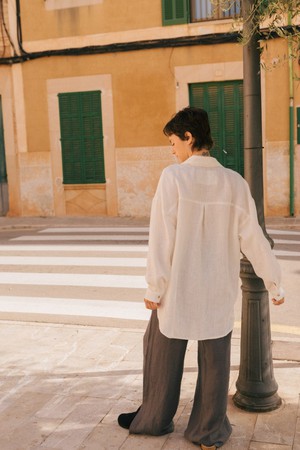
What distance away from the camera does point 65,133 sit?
15070 millimetres

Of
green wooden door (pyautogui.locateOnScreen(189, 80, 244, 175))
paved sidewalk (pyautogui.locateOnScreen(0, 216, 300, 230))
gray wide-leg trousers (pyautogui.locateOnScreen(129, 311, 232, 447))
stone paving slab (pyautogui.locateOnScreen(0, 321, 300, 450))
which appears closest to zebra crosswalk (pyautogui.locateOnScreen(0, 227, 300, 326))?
stone paving slab (pyautogui.locateOnScreen(0, 321, 300, 450))

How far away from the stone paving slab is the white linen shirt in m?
0.79

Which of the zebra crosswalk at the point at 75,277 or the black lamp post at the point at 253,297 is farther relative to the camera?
the zebra crosswalk at the point at 75,277

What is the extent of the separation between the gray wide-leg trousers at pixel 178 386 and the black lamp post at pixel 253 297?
43cm

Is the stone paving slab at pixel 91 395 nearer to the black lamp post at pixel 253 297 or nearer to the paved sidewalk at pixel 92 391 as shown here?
the paved sidewalk at pixel 92 391

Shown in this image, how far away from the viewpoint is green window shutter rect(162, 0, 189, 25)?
1385cm

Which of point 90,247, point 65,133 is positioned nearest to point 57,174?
point 65,133

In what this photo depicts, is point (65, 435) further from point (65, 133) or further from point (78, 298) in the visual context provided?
point (65, 133)

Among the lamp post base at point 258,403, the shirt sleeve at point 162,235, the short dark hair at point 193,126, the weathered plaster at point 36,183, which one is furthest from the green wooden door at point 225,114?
the shirt sleeve at point 162,235

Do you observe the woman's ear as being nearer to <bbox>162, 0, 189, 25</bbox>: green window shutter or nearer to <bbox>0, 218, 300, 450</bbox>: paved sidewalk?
<bbox>0, 218, 300, 450</bbox>: paved sidewalk

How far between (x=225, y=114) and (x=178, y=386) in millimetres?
11222

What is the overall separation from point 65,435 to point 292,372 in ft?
5.91

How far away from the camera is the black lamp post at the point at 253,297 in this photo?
369cm

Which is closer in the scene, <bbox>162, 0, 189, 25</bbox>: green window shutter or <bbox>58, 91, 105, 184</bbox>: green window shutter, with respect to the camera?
<bbox>162, 0, 189, 25</bbox>: green window shutter
